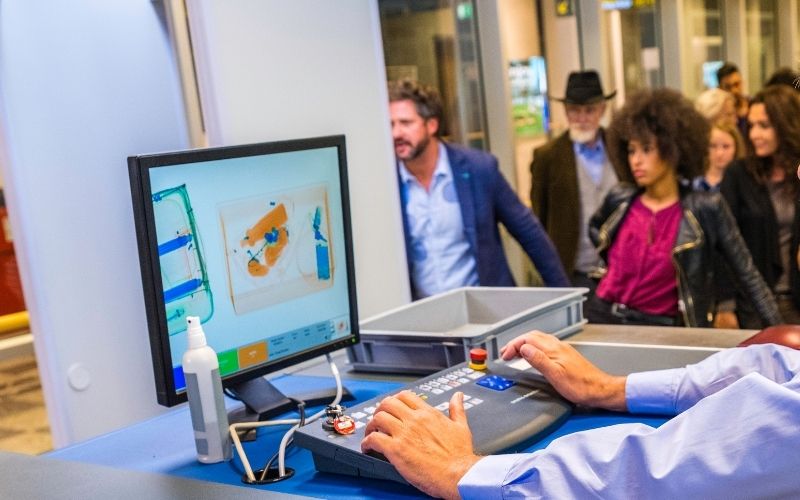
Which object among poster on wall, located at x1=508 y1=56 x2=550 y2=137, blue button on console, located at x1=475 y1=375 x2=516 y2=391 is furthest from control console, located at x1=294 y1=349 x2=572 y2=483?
poster on wall, located at x1=508 y1=56 x2=550 y2=137

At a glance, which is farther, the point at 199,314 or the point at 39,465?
the point at 199,314

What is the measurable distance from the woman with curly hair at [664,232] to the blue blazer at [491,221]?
23 cm

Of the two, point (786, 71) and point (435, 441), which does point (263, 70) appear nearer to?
point (435, 441)

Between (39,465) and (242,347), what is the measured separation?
1.47ft

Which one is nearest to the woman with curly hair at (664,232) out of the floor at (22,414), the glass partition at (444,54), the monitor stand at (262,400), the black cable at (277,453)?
the glass partition at (444,54)

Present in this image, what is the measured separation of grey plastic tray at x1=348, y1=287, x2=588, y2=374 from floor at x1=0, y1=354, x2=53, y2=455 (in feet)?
6.65

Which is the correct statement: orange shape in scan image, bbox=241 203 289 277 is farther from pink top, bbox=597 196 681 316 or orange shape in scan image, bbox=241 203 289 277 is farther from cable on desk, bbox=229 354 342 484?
pink top, bbox=597 196 681 316

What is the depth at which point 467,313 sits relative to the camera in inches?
90.4

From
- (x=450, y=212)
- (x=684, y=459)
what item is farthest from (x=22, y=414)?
(x=684, y=459)

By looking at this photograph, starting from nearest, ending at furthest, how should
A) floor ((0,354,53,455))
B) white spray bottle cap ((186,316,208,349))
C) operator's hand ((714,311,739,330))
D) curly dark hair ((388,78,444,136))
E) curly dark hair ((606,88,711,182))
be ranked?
white spray bottle cap ((186,316,208,349))
curly dark hair ((606,88,711,182))
curly dark hair ((388,78,444,136))
operator's hand ((714,311,739,330))
floor ((0,354,53,455))

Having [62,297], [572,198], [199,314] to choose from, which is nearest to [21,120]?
[62,297]

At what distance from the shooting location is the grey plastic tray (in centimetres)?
185

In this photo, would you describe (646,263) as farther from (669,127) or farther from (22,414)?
(22,414)

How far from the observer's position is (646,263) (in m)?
3.20
